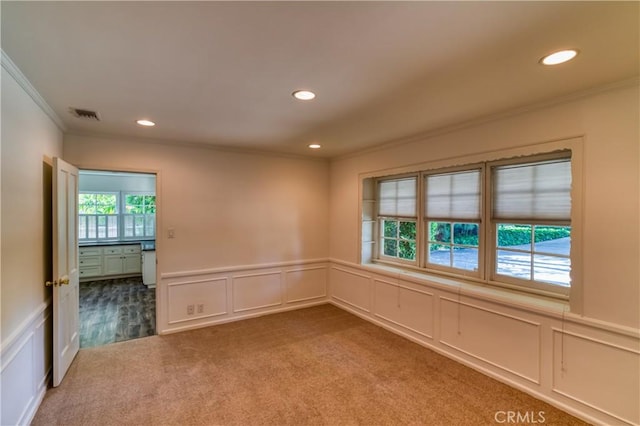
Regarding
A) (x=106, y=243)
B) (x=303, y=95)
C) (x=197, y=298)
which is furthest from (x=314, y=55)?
(x=106, y=243)

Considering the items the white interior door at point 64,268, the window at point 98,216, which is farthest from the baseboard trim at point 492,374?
the window at point 98,216

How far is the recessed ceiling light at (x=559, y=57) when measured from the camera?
1.67 metres

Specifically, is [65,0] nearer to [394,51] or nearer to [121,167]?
[394,51]

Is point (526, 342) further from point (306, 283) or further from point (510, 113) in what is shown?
point (306, 283)

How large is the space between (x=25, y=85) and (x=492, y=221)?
12.8 feet

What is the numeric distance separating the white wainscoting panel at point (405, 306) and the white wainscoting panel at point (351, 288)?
190 mm

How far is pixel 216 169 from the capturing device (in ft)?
13.4

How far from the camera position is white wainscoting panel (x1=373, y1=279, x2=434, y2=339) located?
338 centimetres

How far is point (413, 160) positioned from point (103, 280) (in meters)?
6.96

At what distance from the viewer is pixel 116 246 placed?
6.88 metres

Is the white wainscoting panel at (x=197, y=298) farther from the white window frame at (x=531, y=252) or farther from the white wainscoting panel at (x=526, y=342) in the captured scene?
the white window frame at (x=531, y=252)

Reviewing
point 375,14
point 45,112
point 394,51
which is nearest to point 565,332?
point 394,51

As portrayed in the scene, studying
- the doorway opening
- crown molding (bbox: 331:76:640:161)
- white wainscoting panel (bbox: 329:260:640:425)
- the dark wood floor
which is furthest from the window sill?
the doorway opening

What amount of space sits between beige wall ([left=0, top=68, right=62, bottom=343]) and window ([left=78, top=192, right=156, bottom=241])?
4.63 meters
